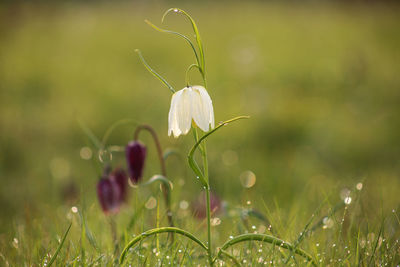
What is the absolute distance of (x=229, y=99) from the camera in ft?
13.9

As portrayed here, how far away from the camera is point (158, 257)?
1.20 metres

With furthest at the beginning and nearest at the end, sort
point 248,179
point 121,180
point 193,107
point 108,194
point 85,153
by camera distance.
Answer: point 85,153
point 248,179
point 121,180
point 108,194
point 193,107

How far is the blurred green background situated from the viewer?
2794mm

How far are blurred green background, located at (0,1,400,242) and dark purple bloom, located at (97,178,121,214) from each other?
0.58ft

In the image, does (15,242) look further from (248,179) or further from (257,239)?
(248,179)

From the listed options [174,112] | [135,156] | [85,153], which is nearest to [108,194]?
[135,156]

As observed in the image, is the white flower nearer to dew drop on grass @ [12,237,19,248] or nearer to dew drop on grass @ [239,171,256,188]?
dew drop on grass @ [12,237,19,248]

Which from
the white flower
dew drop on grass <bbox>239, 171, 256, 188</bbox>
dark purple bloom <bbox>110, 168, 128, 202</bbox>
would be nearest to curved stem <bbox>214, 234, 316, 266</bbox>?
the white flower

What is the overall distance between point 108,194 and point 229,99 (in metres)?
2.78

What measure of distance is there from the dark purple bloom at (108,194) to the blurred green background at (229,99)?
0.18 meters

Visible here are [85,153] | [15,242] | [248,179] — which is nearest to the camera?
[15,242]

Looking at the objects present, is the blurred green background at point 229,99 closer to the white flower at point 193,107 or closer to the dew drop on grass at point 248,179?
the dew drop on grass at point 248,179

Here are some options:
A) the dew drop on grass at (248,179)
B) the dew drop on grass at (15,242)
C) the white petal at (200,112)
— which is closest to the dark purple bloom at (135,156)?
the dew drop on grass at (15,242)

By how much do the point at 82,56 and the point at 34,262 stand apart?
4810 mm
